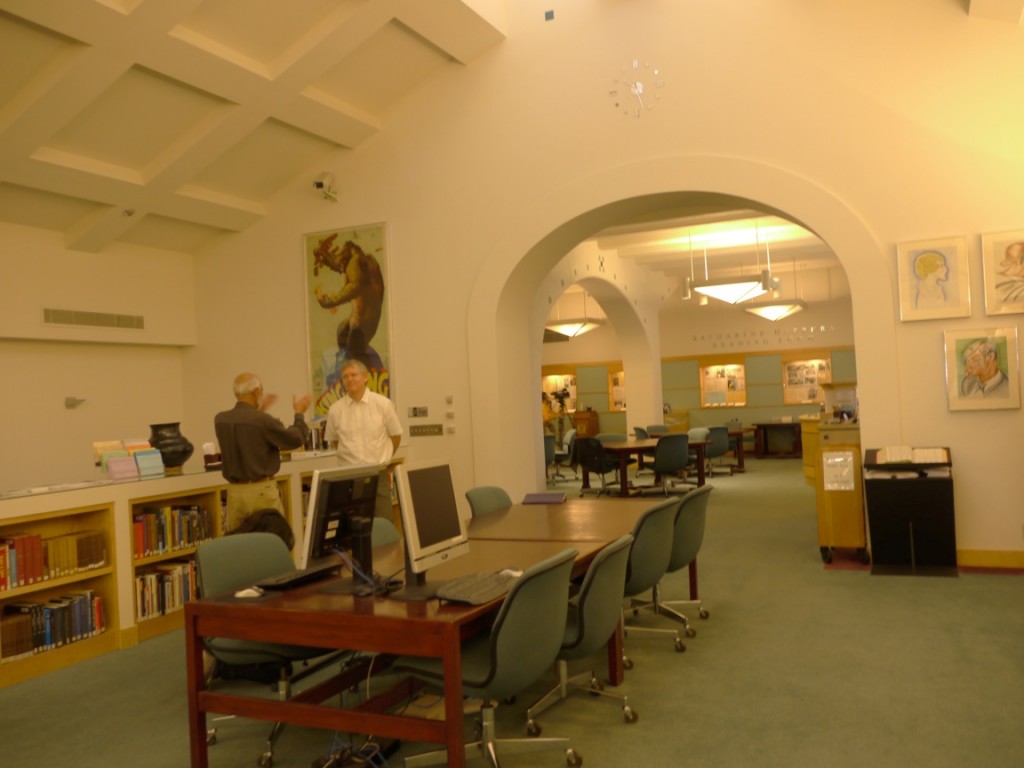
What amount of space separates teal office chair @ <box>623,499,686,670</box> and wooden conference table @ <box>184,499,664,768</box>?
16.2 inches

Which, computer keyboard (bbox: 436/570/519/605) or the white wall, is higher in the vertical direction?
the white wall

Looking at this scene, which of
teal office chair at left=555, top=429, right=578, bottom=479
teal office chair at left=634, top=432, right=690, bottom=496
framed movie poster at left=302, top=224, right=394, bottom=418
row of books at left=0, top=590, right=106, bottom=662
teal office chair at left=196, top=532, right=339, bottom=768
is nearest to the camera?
teal office chair at left=196, top=532, right=339, bottom=768

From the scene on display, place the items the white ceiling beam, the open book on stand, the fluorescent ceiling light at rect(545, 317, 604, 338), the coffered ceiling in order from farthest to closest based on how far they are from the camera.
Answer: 1. the fluorescent ceiling light at rect(545, 317, 604, 338)
2. the open book on stand
3. the white ceiling beam
4. the coffered ceiling

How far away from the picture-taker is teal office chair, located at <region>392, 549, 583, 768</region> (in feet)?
10.1

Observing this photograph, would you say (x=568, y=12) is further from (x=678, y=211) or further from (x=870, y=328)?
(x=870, y=328)

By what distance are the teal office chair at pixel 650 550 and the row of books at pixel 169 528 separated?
3.17 m

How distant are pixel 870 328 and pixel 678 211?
3.66 metres

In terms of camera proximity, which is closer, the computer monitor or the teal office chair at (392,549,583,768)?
the teal office chair at (392,549,583,768)

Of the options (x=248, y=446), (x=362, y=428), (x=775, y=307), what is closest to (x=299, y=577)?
(x=248, y=446)

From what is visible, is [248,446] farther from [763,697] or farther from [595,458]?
[595,458]

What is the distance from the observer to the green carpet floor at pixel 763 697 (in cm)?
355

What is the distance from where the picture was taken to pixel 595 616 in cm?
366

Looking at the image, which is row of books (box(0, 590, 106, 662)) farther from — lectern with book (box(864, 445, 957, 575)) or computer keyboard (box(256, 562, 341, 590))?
lectern with book (box(864, 445, 957, 575))

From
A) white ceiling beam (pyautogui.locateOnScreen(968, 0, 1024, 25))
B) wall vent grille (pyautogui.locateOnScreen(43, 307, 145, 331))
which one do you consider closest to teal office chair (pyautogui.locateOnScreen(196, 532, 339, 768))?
wall vent grille (pyautogui.locateOnScreen(43, 307, 145, 331))
